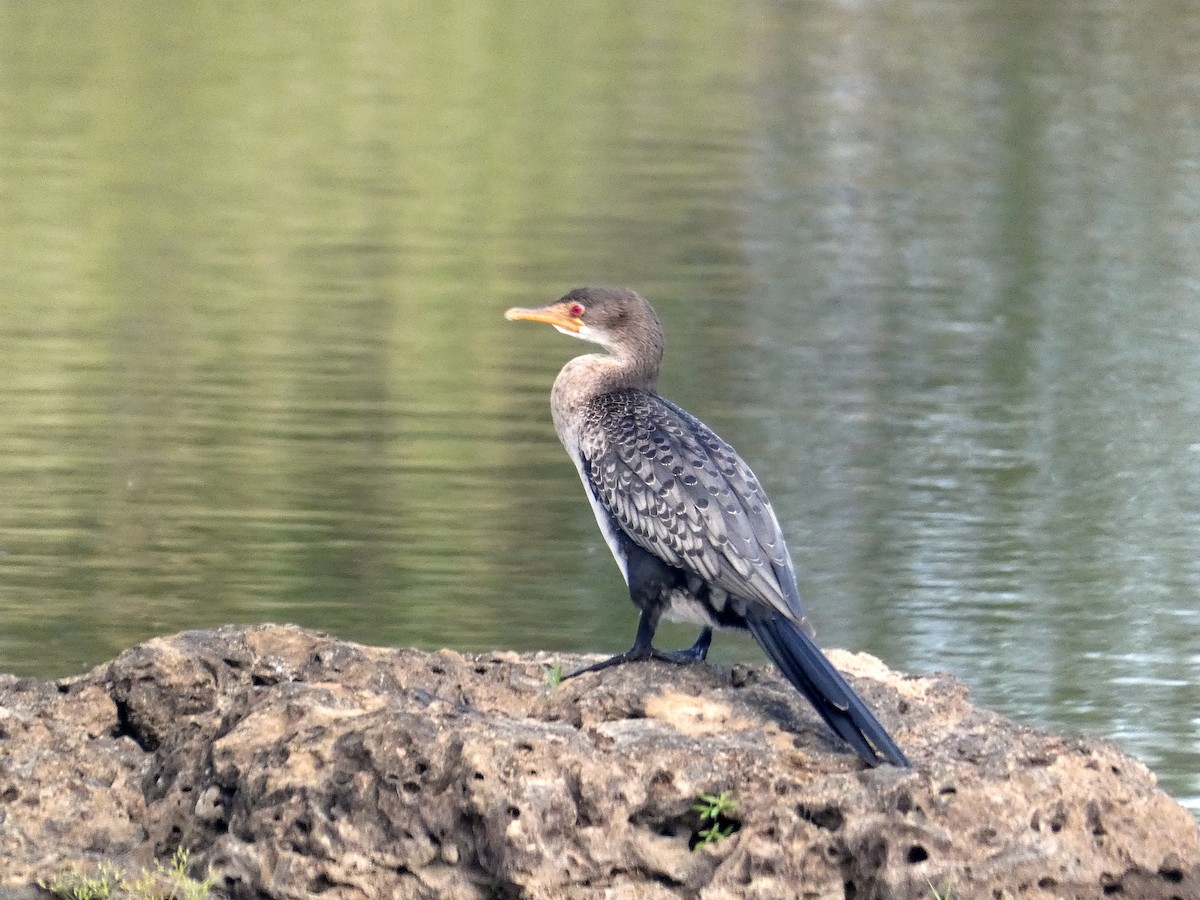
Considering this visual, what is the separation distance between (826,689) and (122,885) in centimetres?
143

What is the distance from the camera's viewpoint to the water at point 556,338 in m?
8.20

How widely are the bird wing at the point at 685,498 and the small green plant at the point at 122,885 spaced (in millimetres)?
1288

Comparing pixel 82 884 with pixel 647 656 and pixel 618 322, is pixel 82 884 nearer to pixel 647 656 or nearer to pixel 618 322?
pixel 647 656

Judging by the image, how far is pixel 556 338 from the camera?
13.2 metres

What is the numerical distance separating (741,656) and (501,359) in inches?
200

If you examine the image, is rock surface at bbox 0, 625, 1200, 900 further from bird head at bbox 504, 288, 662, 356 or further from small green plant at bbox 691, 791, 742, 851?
bird head at bbox 504, 288, 662, 356

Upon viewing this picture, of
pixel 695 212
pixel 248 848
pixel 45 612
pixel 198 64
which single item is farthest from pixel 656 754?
pixel 198 64

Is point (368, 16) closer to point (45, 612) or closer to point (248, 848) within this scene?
point (45, 612)

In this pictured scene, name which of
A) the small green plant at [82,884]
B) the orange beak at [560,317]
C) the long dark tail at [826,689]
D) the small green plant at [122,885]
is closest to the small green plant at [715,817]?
the long dark tail at [826,689]

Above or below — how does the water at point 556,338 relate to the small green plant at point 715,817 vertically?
below

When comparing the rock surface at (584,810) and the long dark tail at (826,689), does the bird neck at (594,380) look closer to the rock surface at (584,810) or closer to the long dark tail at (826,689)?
the long dark tail at (826,689)

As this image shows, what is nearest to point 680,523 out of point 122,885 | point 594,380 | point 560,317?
point 594,380

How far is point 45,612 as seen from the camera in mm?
7754

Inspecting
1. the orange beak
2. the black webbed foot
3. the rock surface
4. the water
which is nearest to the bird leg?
the black webbed foot
